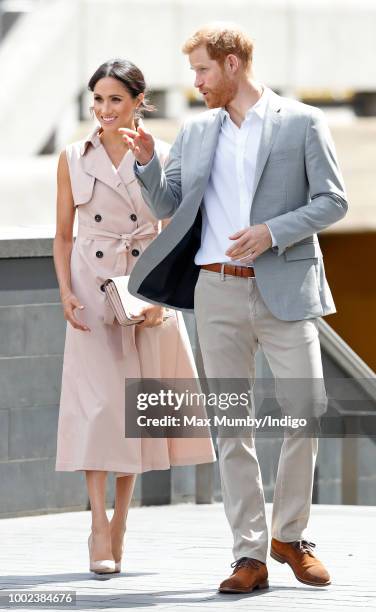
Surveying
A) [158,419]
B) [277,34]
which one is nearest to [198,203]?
[158,419]

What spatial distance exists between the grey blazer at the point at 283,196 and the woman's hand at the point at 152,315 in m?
0.38

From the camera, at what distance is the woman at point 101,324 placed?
7.28 meters

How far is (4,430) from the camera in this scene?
904 cm

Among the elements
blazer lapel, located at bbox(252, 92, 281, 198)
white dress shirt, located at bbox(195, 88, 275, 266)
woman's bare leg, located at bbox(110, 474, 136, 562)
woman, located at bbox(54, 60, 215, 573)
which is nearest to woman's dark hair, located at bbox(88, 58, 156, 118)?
woman, located at bbox(54, 60, 215, 573)

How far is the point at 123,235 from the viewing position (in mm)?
7293

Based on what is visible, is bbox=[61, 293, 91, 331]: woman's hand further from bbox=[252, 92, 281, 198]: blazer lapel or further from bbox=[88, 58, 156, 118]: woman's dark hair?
bbox=[252, 92, 281, 198]: blazer lapel

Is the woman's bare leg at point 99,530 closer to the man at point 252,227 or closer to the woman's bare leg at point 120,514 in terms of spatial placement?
the woman's bare leg at point 120,514

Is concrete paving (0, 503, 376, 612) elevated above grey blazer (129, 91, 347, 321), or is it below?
below

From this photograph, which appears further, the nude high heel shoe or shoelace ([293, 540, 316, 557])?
the nude high heel shoe

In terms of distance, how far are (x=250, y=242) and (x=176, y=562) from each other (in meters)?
1.73

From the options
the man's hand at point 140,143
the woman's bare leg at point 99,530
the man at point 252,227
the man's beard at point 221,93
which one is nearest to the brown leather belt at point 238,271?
the man at point 252,227

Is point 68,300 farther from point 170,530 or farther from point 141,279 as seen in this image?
point 170,530

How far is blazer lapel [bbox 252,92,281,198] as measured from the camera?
668 cm

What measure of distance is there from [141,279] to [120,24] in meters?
11.8
